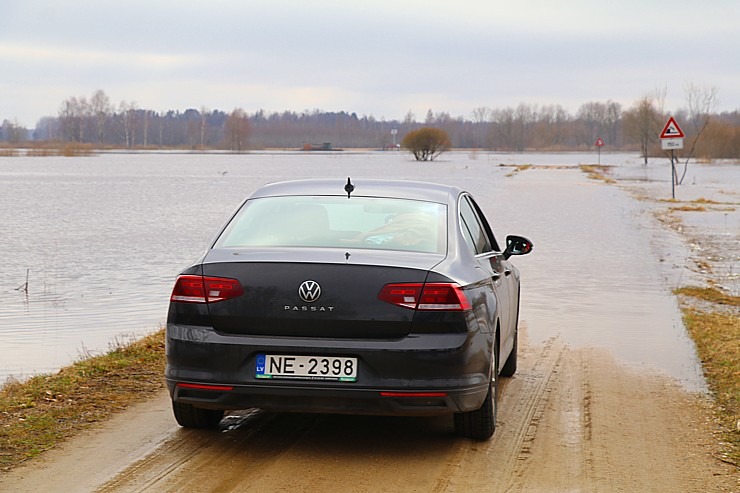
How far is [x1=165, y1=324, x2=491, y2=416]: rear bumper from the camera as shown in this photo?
210 inches

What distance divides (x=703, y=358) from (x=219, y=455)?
16.4ft

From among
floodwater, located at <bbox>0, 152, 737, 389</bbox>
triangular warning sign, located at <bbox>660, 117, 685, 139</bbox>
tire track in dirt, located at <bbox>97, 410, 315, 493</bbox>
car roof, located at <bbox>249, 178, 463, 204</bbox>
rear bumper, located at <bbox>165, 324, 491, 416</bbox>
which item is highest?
triangular warning sign, located at <bbox>660, 117, 685, 139</bbox>

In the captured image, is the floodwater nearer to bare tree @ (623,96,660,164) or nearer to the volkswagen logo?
the volkswagen logo

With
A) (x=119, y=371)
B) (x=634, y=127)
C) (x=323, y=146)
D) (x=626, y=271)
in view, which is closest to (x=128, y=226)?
(x=626, y=271)

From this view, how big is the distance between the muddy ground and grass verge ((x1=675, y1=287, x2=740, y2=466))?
5.2 inches

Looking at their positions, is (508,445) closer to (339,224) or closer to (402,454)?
(402,454)

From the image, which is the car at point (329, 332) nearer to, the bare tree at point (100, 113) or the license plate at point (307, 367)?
the license plate at point (307, 367)

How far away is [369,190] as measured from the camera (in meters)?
6.68

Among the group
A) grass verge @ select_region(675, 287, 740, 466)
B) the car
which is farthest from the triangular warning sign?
the car

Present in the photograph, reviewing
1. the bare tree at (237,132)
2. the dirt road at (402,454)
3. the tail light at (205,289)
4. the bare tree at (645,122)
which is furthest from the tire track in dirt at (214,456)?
the bare tree at (237,132)

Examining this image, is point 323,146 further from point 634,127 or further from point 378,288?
point 378,288

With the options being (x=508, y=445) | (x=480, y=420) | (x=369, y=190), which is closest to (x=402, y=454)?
(x=480, y=420)

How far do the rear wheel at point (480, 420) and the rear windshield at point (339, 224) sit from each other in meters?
0.90

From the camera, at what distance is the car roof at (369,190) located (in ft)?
21.7
